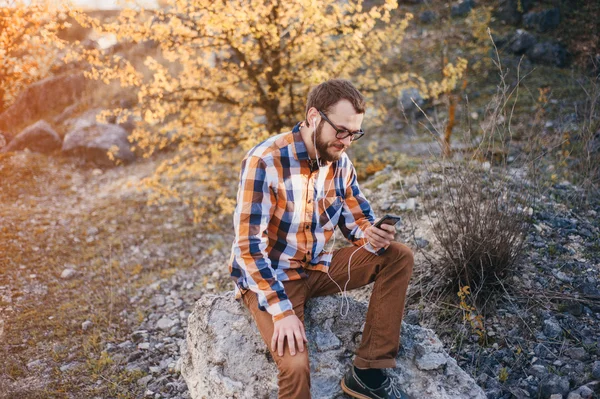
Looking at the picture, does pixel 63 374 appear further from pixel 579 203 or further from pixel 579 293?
pixel 579 203

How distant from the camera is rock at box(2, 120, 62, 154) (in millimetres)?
9797

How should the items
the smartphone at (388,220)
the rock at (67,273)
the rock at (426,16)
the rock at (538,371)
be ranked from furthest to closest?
the rock at (426,16) < the rock at (67,273) < the rock at (538,371) < the smartphone at (388,220)

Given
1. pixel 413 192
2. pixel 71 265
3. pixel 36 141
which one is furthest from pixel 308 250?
pixel 36 141

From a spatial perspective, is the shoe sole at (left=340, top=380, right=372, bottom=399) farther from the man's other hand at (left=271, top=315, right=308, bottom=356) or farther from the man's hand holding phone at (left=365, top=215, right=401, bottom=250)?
the man's hand holding phone at (left=365, top=215, right=401, bottom=250)

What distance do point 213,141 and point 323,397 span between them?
5058 millimetres

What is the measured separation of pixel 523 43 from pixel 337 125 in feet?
39.8

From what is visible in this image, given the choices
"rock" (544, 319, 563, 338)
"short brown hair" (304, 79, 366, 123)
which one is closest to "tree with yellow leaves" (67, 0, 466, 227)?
"short brown hair" (304, 79, 366, 123)

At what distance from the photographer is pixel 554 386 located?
2756mm

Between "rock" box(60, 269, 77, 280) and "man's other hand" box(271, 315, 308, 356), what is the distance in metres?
4.38

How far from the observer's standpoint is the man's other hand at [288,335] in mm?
2275

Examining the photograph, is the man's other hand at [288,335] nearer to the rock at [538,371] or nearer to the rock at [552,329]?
the rock at [538,371]

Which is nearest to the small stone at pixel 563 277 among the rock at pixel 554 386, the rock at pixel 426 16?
the rock at pixel 554 386

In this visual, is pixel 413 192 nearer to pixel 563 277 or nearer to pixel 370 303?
pixel 563 277

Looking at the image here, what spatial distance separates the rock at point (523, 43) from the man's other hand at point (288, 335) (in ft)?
A: 41.9
